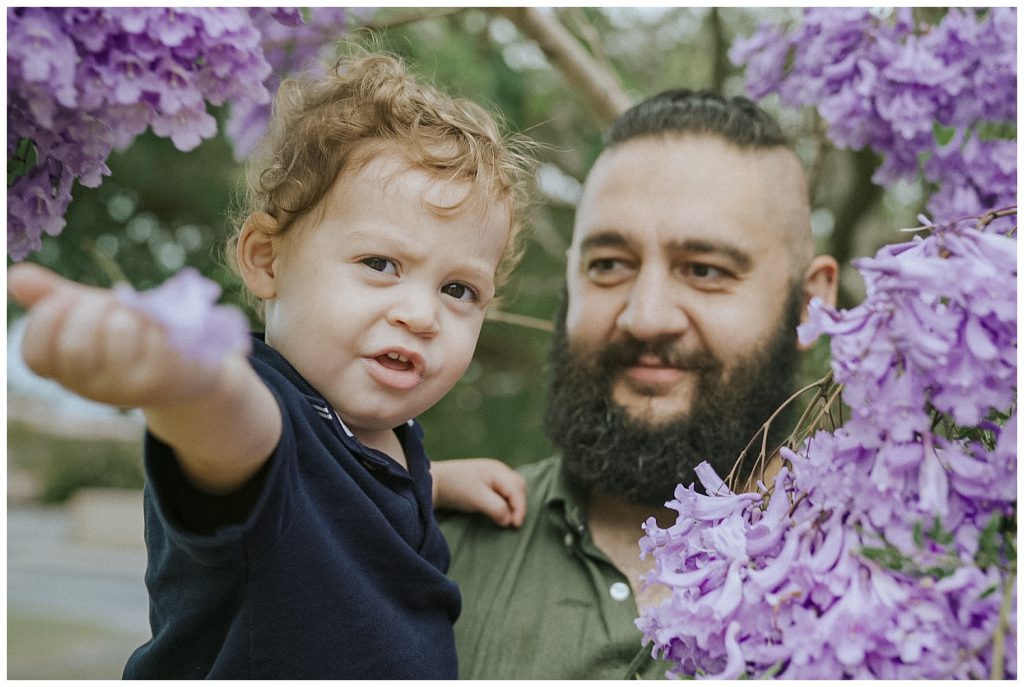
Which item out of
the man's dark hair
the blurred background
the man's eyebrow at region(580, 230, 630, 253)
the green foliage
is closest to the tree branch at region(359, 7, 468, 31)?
the blurred background

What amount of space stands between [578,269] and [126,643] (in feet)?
7.45

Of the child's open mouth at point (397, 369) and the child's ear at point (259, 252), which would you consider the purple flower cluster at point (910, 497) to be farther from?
the child's ear at point (259, 252)

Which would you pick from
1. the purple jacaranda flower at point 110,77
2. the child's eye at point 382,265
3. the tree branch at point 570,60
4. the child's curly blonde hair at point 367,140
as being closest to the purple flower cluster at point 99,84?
the purple jacaranda flower at point 110,77

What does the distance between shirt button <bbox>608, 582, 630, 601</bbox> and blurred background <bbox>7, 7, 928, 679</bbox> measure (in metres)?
0.75

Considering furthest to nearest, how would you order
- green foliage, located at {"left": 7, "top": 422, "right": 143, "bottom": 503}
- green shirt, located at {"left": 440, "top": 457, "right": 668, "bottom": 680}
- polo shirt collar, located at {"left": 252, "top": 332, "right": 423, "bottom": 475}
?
1. green foliage, located at {"left": 7, "top": 422, "right": 143, "bottom": 503}
2. green shirt, located at {"left": 440, "top": 457, "right": 668, "bottom": 680}
3. polo shirt collar, located at {"left": 252, "top": 332, "right": 423, "bottom": 475}

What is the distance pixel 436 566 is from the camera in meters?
1.32

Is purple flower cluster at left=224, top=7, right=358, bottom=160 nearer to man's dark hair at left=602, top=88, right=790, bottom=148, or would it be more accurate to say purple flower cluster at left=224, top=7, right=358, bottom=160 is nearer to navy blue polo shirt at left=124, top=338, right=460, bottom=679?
man's dark hair at left=602, top=88, right=790, bottom=148

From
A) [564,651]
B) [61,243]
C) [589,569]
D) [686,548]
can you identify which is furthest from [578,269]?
[61,243]

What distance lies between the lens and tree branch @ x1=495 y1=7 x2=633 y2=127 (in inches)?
91.5

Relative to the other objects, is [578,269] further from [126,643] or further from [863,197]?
[126,643]

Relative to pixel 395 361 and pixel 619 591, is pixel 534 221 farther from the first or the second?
pixel 395 361

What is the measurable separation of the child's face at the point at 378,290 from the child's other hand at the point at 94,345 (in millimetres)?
425

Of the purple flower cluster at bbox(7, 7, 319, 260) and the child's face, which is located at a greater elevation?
the purple flower cluster at bbox(7, 7, 319, 260)

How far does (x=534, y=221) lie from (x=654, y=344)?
1.73 ft
